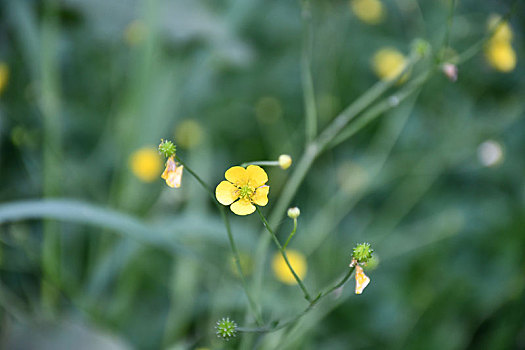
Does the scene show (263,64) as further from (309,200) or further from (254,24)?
(309,200)

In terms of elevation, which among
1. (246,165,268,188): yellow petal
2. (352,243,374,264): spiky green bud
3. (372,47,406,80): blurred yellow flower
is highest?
(372,47,406,80): blurred yellow flower

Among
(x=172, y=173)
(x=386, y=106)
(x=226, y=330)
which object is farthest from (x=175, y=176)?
(x=386, y=106)

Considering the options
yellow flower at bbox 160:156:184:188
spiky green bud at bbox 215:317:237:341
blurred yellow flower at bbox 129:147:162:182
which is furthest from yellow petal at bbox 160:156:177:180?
blurred yellow flower at bbox 129:147:162:182

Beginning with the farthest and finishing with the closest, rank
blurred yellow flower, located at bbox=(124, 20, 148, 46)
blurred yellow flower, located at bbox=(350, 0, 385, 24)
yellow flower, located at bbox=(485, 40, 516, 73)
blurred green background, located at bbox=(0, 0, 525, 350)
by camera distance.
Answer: blurred yellow flower, located at bbox=(350, 0, 385, 24)
blurred yellow flower, located at bbox=(124, 20, 148, 46)
blurred green background, located at bbox=(0, 0, 525, 350)
yellow flower, located at bbox=(485, 40, 516, 73)

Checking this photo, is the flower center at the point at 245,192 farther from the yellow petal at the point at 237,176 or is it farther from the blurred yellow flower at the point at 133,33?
the blurred yellow flower at the point at 133,33

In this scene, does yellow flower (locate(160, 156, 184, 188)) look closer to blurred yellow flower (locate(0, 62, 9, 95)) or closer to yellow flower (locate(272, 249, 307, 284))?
yellow flower (locate(272, 249, 307, 284))

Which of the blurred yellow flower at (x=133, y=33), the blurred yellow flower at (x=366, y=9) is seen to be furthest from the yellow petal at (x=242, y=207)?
the blurred yellow flower at (x=366, y=9)
